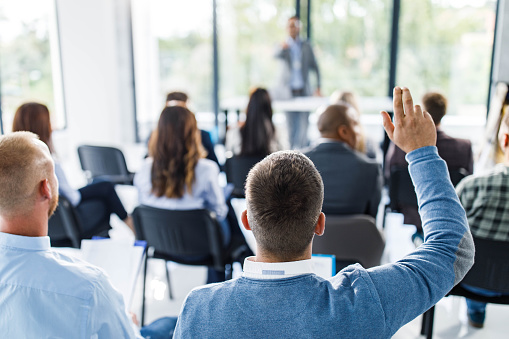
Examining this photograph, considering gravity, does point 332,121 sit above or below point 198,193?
above

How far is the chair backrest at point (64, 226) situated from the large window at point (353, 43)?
574 centimetres

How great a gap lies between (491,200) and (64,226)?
2.22m

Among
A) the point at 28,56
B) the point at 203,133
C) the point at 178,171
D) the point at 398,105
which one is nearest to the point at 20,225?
the point at 398,105

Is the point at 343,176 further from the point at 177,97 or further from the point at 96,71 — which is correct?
the point at 96,71

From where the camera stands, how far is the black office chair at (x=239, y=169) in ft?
12.2

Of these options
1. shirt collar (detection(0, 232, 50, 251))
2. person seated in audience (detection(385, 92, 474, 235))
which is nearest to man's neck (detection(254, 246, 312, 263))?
shirt collar (detection(0, 232, 50, 251))

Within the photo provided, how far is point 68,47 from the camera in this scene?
637cm

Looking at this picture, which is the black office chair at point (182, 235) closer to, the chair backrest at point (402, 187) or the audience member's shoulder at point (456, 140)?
the chair backrest at point (402, 187)

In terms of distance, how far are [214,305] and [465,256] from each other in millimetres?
542

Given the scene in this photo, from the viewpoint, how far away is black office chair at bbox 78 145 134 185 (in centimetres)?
391

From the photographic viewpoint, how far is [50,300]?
47.2 inches

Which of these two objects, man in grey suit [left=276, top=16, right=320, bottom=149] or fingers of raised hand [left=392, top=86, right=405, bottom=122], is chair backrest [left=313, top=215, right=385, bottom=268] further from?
man in grey suit [left=276, top=16, right=320, bottom=149]

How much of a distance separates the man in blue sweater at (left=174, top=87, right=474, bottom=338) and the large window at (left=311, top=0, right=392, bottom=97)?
6.92 metres

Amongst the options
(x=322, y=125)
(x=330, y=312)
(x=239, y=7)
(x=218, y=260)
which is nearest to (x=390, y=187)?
(x=322, y=125)
